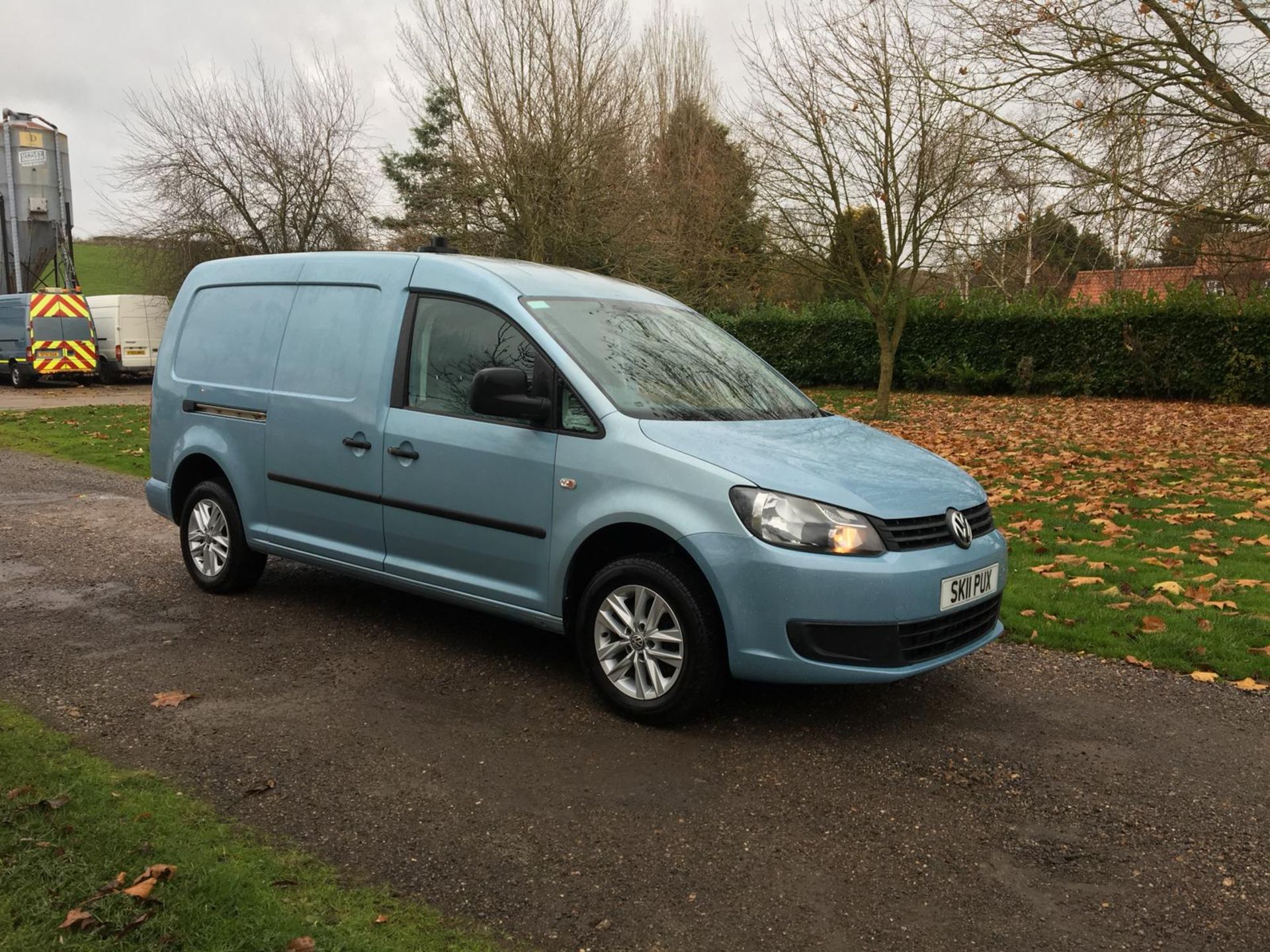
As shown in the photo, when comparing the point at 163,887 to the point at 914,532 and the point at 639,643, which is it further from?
the point at 914,532

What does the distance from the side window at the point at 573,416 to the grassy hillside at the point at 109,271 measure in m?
31.6

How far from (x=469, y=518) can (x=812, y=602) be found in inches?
67.1

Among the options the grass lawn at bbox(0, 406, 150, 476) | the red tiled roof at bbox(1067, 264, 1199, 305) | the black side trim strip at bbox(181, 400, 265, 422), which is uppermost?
the red tiled roof at bbox(1067, 264, 1199, 305)

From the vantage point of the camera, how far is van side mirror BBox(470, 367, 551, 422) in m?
4.58

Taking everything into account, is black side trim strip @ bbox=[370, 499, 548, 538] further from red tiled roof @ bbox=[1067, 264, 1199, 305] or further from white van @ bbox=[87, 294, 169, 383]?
white van @ bbox=[87, 294, 169, 383]

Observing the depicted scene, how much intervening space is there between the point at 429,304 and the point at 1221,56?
10.8 meters

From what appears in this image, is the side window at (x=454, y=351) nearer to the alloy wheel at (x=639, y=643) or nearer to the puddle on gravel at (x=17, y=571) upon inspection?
the alloy wheel at (x=639, y=643)

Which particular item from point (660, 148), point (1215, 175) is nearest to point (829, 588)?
point (1215, 175)

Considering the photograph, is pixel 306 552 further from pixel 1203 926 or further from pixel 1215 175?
pixel 1215 175

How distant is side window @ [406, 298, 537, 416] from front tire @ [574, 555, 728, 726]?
3.75ft

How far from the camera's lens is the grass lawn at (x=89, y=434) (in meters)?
12.9

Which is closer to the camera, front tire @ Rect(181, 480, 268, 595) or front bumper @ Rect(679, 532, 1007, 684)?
front bumper @ Rect(679, 532, 1007, 684)

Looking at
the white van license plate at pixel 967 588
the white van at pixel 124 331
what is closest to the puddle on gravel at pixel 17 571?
the white van license plate at pixel 967 588

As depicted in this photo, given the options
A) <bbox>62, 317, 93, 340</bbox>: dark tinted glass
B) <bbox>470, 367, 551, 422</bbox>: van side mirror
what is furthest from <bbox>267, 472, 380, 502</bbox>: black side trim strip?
<bbox>62, 317, 93, 340</bbox>: dark tinted glass
